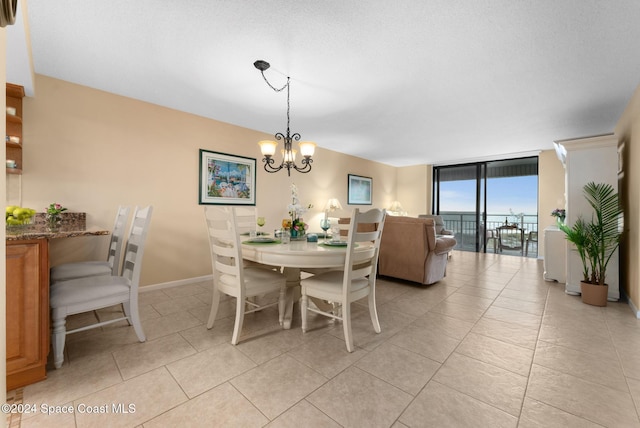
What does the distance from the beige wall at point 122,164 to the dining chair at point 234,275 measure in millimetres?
1494

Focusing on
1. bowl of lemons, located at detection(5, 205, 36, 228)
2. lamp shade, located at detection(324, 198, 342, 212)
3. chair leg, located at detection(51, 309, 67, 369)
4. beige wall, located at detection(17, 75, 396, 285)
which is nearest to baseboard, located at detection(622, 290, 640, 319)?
lamp shade, located at detection(324, 198, 342, 212)

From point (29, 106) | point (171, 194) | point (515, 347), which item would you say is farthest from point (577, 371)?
point (29, 106)

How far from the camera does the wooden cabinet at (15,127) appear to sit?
7.66 ft

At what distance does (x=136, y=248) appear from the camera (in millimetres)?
2041

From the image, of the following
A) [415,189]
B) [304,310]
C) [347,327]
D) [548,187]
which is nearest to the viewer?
[347,327]

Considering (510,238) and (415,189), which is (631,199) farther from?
(415,189)

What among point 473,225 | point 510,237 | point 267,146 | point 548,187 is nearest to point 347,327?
point 267,146

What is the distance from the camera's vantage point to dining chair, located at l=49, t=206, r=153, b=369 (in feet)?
5.52

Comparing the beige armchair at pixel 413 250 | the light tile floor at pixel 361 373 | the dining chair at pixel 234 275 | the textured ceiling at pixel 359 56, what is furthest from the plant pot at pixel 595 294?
the dining chair at pixel 234 275

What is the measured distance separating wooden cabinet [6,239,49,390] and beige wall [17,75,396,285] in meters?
1.54

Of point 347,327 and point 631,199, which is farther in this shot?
point 631,199

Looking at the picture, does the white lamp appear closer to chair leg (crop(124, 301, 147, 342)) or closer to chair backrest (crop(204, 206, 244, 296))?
chair backrest (crop(204, 206, 244, 296))

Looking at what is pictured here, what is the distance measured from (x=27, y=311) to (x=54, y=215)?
1.29 metres

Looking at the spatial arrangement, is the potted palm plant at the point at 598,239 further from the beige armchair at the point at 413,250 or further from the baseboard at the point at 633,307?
the beige armchair at the point at 413,250
